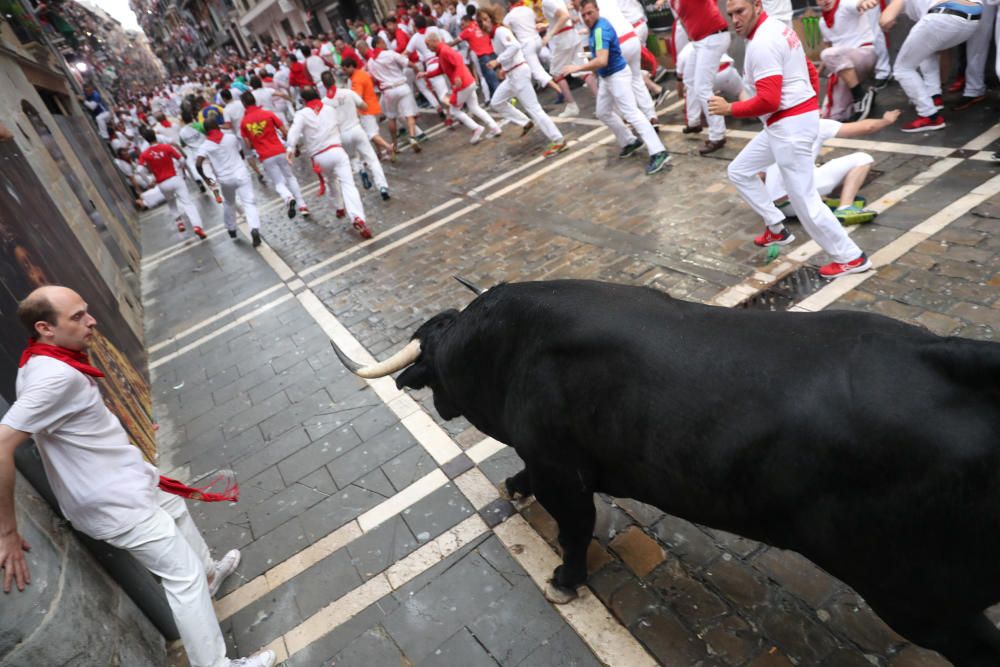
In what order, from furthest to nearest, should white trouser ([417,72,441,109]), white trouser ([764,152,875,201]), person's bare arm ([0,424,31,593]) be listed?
white trouser ([417,72,441,109])
white trouser ([764,152,875,201])
person's bare arm ([0,424,31,593])

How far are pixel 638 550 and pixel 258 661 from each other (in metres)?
2.22

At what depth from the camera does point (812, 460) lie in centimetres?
200

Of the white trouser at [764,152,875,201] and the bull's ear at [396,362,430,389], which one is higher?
the bull's ear at [396,362,430,389]

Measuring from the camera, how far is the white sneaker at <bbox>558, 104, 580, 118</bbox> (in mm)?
12734

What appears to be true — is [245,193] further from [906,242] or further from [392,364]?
[906,242]

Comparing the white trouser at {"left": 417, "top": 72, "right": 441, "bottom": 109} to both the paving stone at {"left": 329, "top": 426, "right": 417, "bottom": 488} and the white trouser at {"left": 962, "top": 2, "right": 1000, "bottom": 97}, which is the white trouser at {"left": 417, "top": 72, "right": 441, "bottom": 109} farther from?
the paving stone at {"left": 329, "top": 426, "right": 417, "bottom": 488}

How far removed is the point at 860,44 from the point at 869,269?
434 cm

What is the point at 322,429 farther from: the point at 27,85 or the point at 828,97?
the point at 27,85

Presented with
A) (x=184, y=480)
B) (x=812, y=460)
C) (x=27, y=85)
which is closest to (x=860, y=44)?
(x=812, y=460)

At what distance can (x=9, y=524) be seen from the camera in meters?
2.68

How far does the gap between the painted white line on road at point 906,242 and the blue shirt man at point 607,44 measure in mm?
4591

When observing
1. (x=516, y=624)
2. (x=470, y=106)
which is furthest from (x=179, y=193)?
(x=516, y=624)

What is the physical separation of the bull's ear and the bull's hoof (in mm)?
1352

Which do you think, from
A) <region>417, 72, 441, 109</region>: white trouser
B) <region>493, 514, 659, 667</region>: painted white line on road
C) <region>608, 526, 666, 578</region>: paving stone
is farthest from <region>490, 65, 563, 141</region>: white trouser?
<region>608, 526, 666, 578</region>: paving stone
